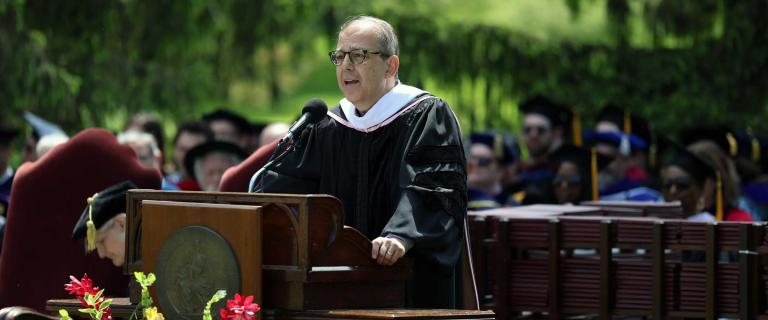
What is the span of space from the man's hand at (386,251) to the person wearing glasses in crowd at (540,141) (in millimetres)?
6346

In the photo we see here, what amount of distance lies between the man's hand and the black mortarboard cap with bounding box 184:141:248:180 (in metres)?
5.04

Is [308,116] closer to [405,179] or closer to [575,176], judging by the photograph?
[405,179]

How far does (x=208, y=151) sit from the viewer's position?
10.3m

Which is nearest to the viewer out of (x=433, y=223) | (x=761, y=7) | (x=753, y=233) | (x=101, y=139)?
(x=433, y=223)

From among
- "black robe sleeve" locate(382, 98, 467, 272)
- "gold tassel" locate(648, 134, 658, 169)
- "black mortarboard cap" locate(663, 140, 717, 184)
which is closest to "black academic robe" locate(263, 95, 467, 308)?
"black robe sleeve" locate(382, 98, 467, 272)

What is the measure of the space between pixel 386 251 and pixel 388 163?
0.63 meters

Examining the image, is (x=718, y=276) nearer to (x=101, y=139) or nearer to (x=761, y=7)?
(x=101, y=139)

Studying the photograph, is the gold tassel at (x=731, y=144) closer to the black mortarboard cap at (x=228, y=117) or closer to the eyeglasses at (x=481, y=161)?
the eyeglasses at (x=481, y=161)

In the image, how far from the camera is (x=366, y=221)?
566cm

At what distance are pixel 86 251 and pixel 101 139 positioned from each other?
62cm

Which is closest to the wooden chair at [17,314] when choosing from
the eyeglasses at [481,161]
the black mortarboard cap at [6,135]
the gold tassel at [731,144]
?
the eyeglasses at [481,161]

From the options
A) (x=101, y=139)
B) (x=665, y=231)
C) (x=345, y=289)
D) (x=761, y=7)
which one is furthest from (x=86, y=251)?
(x=761, y=7)

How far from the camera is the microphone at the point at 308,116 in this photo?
216 inches

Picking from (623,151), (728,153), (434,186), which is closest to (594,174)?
(728,153)
